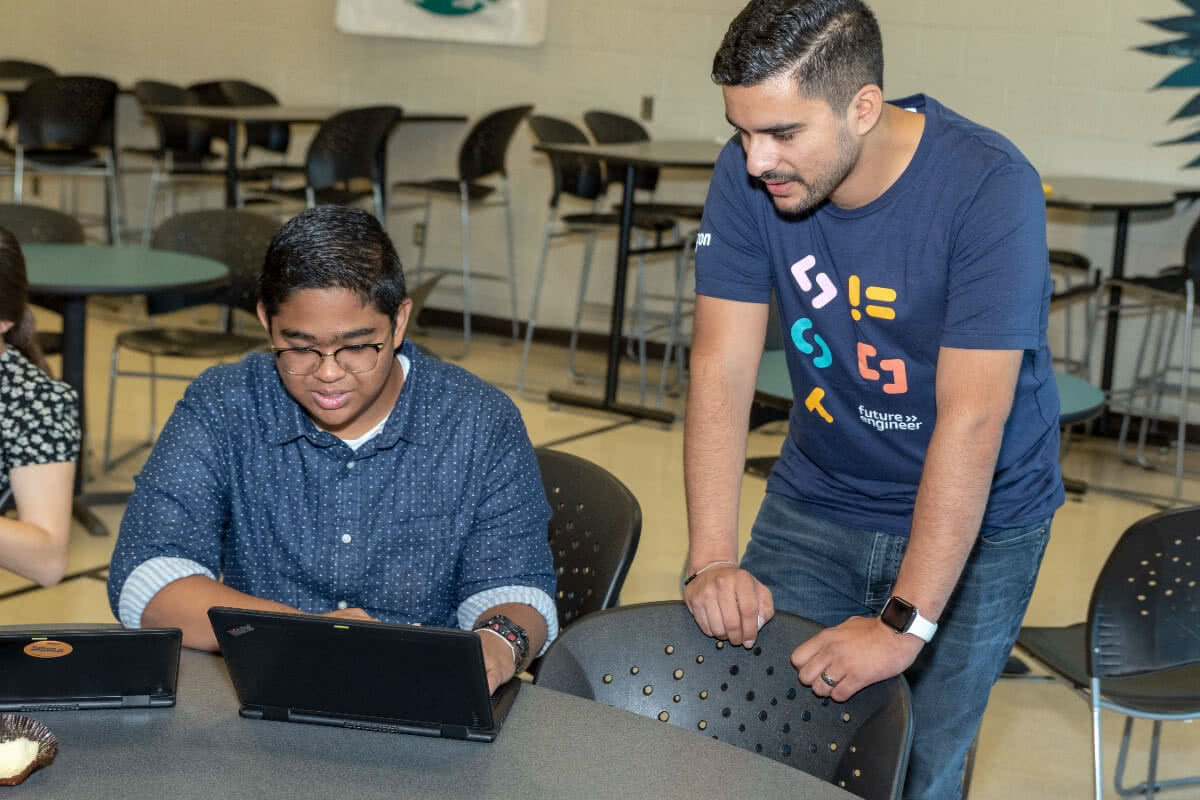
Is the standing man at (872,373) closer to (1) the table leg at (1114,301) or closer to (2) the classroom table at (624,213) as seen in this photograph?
(2) the classroom table at (624,213)

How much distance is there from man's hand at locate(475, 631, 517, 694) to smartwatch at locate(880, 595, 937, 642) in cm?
41

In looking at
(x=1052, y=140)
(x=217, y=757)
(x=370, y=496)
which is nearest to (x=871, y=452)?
(x=370, y=496)

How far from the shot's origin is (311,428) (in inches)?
68.6

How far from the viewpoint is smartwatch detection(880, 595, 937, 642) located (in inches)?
60.8

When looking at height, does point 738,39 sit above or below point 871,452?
above

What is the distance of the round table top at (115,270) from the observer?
12.2ft

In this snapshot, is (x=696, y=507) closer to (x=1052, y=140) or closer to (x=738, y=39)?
(x=738, y=39)

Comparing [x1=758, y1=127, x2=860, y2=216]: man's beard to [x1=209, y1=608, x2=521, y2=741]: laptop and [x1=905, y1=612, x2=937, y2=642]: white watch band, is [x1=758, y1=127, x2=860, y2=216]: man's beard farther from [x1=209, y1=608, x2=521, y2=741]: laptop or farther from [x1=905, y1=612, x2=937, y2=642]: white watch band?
[x1=209, y1=608, x2=521, y2=741]: laptop

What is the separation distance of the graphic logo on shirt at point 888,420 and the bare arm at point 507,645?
455 mm

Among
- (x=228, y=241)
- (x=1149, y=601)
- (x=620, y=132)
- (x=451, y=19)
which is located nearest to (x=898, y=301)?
(x=1149, y=601)

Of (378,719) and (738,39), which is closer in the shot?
(378,719)

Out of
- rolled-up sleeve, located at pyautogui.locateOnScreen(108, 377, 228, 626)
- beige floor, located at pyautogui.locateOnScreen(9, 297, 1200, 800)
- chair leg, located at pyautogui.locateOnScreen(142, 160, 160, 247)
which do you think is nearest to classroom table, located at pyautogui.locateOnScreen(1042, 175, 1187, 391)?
beige floor, located at pyautogui.locateOnScreen(9, 297, 1200, 800)

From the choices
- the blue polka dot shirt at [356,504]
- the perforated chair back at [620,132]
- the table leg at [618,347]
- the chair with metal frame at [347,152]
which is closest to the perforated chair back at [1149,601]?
the blue polka dot shirt at [356,504]

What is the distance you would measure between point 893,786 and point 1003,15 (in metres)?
4.86
